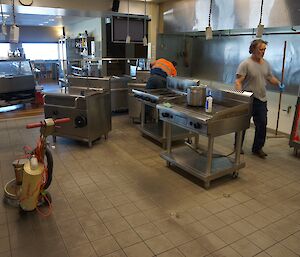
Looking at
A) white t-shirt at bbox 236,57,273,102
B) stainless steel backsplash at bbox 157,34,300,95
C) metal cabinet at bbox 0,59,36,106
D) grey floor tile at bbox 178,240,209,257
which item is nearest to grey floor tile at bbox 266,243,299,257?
grey floor tile at bbox 178,240,209,257

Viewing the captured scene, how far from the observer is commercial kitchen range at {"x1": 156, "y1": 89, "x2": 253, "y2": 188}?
2.70 metres

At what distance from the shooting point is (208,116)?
266cm

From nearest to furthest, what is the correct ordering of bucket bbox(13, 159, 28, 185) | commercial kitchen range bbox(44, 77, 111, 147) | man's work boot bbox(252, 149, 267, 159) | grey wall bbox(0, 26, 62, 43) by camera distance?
1. bucket bbox(13, 159, 28, 185)
2. man's work boot bbox(252, 149, 267, 159)
3. commercial kitchen range bbox(44, 77, 111, 147)
4. grey wall bbox(0, 26, 62, 43)

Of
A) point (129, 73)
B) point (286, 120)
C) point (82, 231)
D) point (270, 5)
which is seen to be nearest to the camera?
point (82, 231)

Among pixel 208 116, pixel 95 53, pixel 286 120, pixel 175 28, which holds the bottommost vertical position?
pixel 286 120

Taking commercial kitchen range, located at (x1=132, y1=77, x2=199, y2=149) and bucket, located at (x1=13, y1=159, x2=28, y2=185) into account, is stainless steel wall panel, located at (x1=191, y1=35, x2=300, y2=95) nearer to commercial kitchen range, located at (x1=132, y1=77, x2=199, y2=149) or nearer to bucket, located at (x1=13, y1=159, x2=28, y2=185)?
commercial kitchen range, located at (x1=132, y1=77, x2=199, y2=149)

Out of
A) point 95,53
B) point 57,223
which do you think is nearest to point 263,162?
point 57,223

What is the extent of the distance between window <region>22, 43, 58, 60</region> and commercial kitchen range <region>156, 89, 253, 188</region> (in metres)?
10.8

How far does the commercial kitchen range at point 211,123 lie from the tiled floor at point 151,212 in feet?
0.51

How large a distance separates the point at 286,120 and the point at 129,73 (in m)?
3.43

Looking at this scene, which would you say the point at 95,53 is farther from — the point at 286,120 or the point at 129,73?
the point at 286,120

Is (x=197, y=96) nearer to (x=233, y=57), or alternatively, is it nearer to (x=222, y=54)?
(x=233, y=57)

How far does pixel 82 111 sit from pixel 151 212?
1942mm

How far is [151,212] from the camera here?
2.46m
